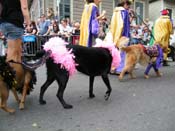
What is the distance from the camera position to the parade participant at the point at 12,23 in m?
5.71

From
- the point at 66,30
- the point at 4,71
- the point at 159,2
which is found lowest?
the point at 4,71

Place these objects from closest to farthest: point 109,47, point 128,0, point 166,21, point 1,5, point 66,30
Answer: point 1,5, point 109,47, point 128,0, point 166,21, point 66,30

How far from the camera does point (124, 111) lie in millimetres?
5758

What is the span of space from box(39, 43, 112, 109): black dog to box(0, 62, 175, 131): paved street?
25 centimetres

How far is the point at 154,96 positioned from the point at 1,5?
306 centimetres

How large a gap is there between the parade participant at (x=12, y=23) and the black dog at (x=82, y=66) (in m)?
0.55

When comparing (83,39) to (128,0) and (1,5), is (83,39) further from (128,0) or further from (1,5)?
(1,5)

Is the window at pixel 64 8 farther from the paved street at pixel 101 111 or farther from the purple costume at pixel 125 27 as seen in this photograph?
the paved street at pixel 101 111

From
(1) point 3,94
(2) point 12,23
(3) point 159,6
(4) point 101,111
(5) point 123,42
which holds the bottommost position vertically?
(4) point 101,111

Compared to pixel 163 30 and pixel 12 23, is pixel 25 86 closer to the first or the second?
pixel 12 23

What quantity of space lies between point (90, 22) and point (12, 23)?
3.76 metres

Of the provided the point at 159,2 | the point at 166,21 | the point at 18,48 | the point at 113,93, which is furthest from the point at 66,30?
the point at 159,2

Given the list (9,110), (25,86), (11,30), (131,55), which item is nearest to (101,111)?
(25,86)

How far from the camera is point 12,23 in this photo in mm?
5723
